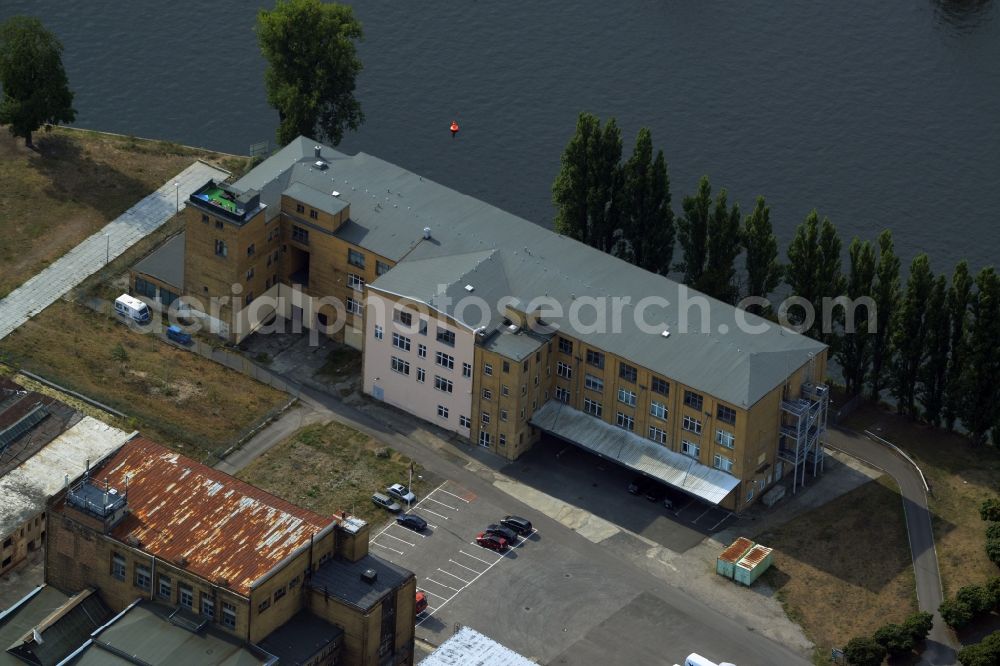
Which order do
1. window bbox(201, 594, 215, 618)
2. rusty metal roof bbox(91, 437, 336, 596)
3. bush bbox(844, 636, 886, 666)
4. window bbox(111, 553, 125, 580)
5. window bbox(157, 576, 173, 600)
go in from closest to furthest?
1. window bbox(201, 594, 215, 618)
2. rusty metal roof bbox(91, 437, 336, 596)
3. window bbox(157, 576, 173, 600)
4. window bbox(111, 553, 125, 580)
5. bush bbox(844, 636, 886, 666)

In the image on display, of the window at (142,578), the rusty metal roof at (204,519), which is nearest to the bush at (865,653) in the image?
A: the rusty metal roof at (204,519)

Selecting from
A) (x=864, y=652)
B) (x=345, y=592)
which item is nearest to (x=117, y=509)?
(x=345, y=592)

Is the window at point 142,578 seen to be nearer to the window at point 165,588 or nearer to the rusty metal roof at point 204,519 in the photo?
the window at point 165,588

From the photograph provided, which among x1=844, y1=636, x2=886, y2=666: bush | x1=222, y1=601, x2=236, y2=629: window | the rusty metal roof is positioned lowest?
x1=844, y1=636, x2=886, y2=666: bush

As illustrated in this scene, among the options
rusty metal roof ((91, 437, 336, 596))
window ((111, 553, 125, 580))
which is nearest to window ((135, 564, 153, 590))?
window ((111, 553, 125, 580))

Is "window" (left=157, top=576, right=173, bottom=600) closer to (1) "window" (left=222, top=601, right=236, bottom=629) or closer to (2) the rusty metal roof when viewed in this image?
(2) the rusty metal roof

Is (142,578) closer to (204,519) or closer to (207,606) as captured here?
(207,606)

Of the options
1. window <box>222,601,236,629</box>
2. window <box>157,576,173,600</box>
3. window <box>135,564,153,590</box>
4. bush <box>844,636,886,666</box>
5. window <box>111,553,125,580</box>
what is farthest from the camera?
bush <box>844,636,886,666</box>
